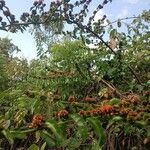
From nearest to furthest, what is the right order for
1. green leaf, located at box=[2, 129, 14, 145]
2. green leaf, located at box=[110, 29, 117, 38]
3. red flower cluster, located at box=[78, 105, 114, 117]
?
1. green leaf, located at box=[2, 129, 14, 145]
2. red flower cluster, located at box=[78, 105, 114, 117]
3. green leaf, located at box=[110, 29, 117, 38]

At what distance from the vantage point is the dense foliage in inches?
78.4

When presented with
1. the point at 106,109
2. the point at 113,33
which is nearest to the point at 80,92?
the point at 113,33

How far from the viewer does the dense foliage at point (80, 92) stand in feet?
6.53

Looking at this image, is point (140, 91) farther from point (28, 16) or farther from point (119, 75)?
point (28, 16)

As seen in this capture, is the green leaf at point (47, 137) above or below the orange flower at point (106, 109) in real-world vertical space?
below

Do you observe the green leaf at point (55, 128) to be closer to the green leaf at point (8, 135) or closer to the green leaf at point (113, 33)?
the green leaf at point (8, 135)

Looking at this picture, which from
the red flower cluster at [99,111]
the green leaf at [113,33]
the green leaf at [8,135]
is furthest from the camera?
the green leaf at [113,33]

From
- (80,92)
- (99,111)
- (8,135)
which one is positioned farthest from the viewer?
(80,92)

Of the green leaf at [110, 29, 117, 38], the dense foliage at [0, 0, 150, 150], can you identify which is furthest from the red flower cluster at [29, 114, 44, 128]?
the green leaf at [110, 29, 117, 38]

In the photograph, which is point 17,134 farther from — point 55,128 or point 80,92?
point 80,92

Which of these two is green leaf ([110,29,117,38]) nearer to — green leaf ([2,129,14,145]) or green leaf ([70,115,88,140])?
green leaf ([70,115,88,140])

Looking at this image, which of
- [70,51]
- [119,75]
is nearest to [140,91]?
[119,75]

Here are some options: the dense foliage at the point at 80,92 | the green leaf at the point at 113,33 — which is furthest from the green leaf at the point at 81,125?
the green leaf at the point at 113,33

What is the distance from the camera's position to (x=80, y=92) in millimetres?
3533
